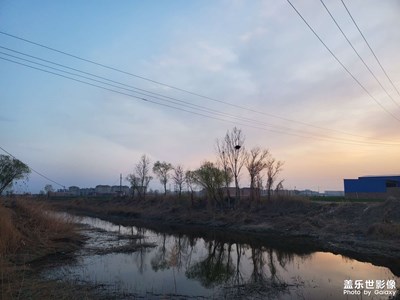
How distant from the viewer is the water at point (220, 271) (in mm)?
14336

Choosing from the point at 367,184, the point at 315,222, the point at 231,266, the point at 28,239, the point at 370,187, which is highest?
the point at 367,184

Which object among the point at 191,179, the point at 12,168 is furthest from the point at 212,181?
the point at 12,168

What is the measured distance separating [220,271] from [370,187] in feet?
135

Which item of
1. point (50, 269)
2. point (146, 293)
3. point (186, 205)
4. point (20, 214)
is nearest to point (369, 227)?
point (146, 293)

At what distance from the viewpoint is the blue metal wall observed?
5157 centimetres

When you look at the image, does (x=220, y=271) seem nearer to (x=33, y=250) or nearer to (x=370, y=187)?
(x=33, y=250)

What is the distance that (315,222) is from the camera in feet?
114

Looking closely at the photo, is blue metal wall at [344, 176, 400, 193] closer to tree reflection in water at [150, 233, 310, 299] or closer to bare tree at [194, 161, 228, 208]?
bare tree at [194, 161, 228, 208]

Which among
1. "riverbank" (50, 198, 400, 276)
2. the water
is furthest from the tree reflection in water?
"riverbank" (50, 198, 400, 276)

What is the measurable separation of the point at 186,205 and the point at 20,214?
34449 mm

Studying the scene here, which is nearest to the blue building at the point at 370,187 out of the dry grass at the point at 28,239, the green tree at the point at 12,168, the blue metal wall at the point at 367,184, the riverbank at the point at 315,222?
the blue metal wall at the point at 367,184

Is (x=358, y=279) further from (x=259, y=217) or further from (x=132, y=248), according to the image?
(x=259, y=217)

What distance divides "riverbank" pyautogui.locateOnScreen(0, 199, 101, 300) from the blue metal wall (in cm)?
4255

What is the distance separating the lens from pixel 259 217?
136 feet
